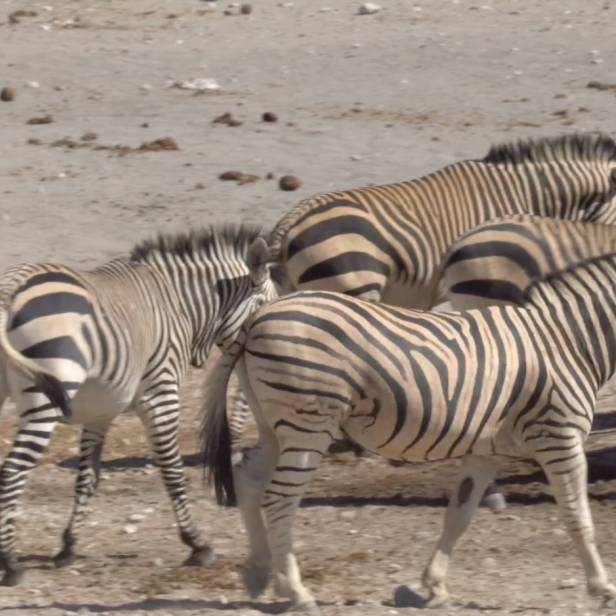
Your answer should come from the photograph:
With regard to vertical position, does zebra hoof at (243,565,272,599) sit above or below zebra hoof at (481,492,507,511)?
above

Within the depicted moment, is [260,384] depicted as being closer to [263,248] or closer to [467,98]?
[263,248]

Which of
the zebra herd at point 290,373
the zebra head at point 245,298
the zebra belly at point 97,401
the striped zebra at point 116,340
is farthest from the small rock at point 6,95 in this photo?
the zebra belly at point 97,401

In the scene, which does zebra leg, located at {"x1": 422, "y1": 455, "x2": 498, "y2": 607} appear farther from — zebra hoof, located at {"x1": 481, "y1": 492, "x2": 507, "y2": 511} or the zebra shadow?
zebra hoof, located at {"x1": 481, "y1": 492, "x2": 507, "y2": 511}

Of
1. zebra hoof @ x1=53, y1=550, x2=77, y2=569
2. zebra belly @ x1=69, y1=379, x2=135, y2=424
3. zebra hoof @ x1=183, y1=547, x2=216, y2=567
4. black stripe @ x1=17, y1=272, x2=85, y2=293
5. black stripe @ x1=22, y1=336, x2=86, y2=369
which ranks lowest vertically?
zebra hoof @ x1=53, y1=550, x2=77, y2=569

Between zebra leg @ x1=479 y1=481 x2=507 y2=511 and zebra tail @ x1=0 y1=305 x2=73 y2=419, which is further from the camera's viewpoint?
zebra leg @ x1=479 y1=481 x2=507 y2=511

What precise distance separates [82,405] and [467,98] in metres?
11.6

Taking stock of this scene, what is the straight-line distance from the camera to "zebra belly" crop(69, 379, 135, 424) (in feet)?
20.8

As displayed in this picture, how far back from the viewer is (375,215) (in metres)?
8.52

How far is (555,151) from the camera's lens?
9234 mm

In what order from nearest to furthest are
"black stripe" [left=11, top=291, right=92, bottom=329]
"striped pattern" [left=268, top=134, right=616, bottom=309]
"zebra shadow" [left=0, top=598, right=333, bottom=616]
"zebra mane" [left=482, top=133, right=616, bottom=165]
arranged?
1. "zebra shadow" [left=0, top=598, right=333, bottom=616]
2. "black stripe" [left=11, top=291, right=92, bottom=329]
3. "striped pattern" [left=268, top=134, right=616, bottom=309]
4. "zebra mane" [left=482, top=133, right=616, bottom=165]

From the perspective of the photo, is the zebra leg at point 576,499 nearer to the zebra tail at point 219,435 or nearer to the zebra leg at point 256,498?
the zebra leg at point 256,498

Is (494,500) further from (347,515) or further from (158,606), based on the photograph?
(158,606)

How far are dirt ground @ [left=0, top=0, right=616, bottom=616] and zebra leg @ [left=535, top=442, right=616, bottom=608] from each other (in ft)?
0.36

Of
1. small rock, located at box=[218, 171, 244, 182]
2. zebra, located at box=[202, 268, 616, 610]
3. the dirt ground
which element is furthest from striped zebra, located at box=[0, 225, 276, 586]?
small rock, located at box=[218, 171, 244, 182]
